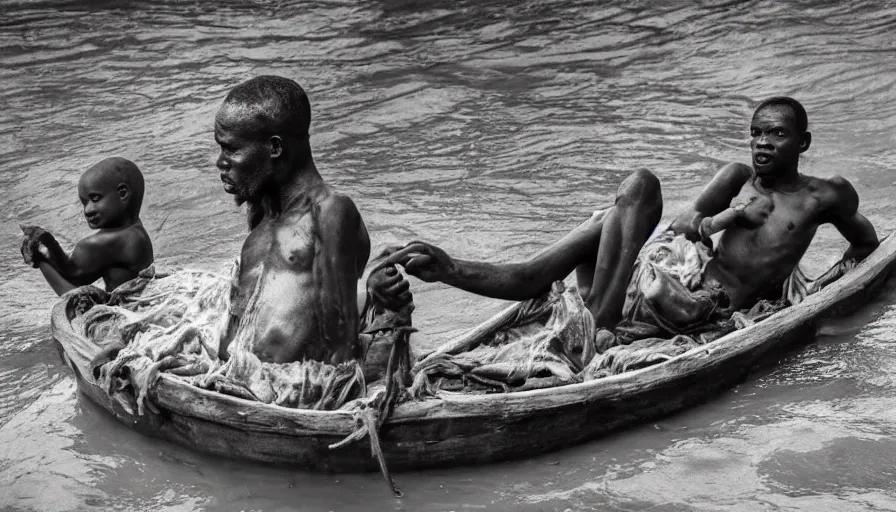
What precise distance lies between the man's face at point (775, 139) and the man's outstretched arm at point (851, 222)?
10.0 inches

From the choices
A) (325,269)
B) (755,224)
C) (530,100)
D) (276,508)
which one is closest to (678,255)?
(755,224)

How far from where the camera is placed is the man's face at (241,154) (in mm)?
4621

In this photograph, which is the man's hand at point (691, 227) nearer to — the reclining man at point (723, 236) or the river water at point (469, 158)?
the reclining man at point (723, 236)

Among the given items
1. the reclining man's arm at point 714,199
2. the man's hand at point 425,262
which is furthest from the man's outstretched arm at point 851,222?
the man's hand at point 425,262

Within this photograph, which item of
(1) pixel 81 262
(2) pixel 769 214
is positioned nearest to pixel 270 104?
(1) pixel 81 262

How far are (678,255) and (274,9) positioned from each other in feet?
21.7

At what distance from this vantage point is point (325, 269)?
4.67 metres

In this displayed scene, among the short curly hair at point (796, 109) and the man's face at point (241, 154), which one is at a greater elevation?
the man's face at point (241, 154)

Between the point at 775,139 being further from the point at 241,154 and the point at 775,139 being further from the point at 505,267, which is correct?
the point at 241,154

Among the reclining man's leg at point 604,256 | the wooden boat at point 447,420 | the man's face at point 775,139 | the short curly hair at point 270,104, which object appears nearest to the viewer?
the wooden boat at point 447,420

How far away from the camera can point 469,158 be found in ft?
27.5

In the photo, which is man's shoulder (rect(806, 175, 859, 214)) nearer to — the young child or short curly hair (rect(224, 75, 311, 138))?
short curly hair (rect(224, 75, 311, 138))

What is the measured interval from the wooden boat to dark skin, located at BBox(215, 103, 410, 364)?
320mm

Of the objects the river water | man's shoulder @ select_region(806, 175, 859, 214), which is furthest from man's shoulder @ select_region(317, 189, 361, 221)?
man's shoulder @ select_region(806, 175, 859, 214)
